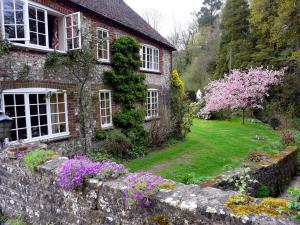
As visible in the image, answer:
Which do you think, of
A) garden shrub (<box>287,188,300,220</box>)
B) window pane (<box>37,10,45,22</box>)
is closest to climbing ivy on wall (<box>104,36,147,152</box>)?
window pane (<box>37,10,45,22</box>)

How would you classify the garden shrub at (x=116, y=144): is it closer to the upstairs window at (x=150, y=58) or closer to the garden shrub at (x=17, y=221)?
the upstairs window at (x=150, y=58)

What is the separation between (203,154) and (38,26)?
29.7ft

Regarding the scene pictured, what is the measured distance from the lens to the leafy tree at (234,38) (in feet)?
95.0

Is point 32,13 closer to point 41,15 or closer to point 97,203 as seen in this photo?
point 41,15

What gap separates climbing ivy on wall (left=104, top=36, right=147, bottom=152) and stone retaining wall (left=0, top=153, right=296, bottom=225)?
7.31 m

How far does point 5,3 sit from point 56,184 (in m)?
6.48

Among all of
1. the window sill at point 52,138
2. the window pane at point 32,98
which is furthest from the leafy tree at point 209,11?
the window pane at point 32,98

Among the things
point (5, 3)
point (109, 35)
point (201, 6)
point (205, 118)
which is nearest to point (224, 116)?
point (205, 118)

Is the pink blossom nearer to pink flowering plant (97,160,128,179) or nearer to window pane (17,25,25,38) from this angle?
window pane (17,25,25,38)

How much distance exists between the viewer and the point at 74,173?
12.8 feet

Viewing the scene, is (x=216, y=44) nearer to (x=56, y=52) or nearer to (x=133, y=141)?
(x=133, y=141)

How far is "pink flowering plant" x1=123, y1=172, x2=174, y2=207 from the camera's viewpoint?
10.3 feet

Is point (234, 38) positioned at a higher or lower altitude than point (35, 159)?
higher

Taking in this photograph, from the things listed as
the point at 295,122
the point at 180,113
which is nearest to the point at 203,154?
the point at 180,113
